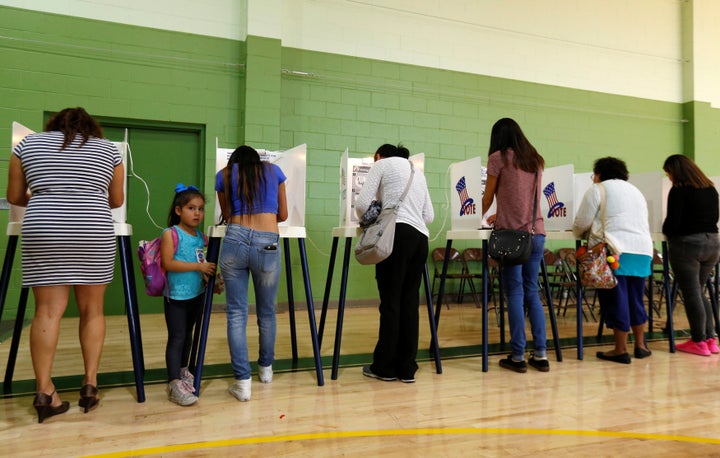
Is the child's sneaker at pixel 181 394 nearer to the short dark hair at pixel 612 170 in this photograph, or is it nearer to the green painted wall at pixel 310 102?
the short dark hair at pixel 612 170

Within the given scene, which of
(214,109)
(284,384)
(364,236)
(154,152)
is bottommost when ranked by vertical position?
(284,384)

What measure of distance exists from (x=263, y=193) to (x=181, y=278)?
51 centimetres

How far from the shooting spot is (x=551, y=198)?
3.50 metres

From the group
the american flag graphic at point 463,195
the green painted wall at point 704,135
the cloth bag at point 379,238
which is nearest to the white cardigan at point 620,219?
the american flag graphic at point 463,195

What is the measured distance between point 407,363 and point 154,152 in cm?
333

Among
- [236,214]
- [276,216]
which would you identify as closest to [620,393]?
[276,216]

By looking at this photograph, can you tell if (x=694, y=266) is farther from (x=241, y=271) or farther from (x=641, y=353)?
(x=241, y=271)

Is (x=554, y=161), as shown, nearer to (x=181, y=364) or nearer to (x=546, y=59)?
(x=546, y=59)

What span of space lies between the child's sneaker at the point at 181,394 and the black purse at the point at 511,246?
1.58 m

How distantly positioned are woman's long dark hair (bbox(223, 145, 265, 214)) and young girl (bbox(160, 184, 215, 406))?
166mm

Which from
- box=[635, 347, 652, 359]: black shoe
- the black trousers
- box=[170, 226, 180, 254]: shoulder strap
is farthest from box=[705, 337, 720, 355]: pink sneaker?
box=[170, 226, 180, 254]: shoulder strap

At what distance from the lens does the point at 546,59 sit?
5.90 meters

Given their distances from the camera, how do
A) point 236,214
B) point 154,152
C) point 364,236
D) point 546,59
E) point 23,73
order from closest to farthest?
1. point 236,214
2. point 364,236
3. point 23,73
4. point 154,152
5. point 546,59

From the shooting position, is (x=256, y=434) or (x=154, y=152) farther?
(x=154, y=152)
